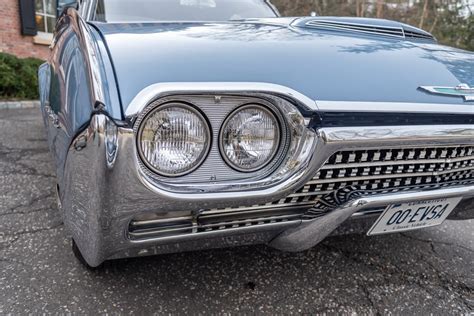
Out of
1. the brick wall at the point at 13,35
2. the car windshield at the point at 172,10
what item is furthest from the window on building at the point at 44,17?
the car windshield at the point at 172,10

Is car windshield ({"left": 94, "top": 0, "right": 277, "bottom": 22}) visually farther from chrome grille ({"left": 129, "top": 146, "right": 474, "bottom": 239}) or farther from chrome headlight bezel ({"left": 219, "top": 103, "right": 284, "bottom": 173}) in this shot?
chrome grille ({"left": 129, "top": 146, "right": 474, "bottom": 239})

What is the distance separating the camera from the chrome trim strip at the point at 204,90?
107 centimetres

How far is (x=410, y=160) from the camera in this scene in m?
1.46

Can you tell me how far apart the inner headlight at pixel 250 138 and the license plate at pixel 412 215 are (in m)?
0.57

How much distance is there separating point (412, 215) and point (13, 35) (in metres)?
8.28

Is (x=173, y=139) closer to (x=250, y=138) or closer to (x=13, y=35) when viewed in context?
(x=250, y=138)

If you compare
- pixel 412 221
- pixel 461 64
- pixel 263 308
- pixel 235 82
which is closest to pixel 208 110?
pixel 235 82

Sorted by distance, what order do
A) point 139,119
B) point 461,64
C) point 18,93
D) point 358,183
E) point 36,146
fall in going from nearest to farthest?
point 139,119 → point 358,183 → point 461,64 → point 36,146 → point 18,93

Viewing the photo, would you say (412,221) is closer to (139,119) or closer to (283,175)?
(283,175)

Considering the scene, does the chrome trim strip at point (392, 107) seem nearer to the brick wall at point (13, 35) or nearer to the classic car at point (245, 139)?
the classic car at point (245, 139)

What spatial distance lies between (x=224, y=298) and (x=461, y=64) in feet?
4.77

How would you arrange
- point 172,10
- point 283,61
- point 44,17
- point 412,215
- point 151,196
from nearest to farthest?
point 151,196 → point 283,61 → point 412,215 → point 172,10 → point 44,17

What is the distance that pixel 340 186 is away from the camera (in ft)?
4.65

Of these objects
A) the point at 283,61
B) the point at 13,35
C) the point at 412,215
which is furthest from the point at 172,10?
the point at 13,35
